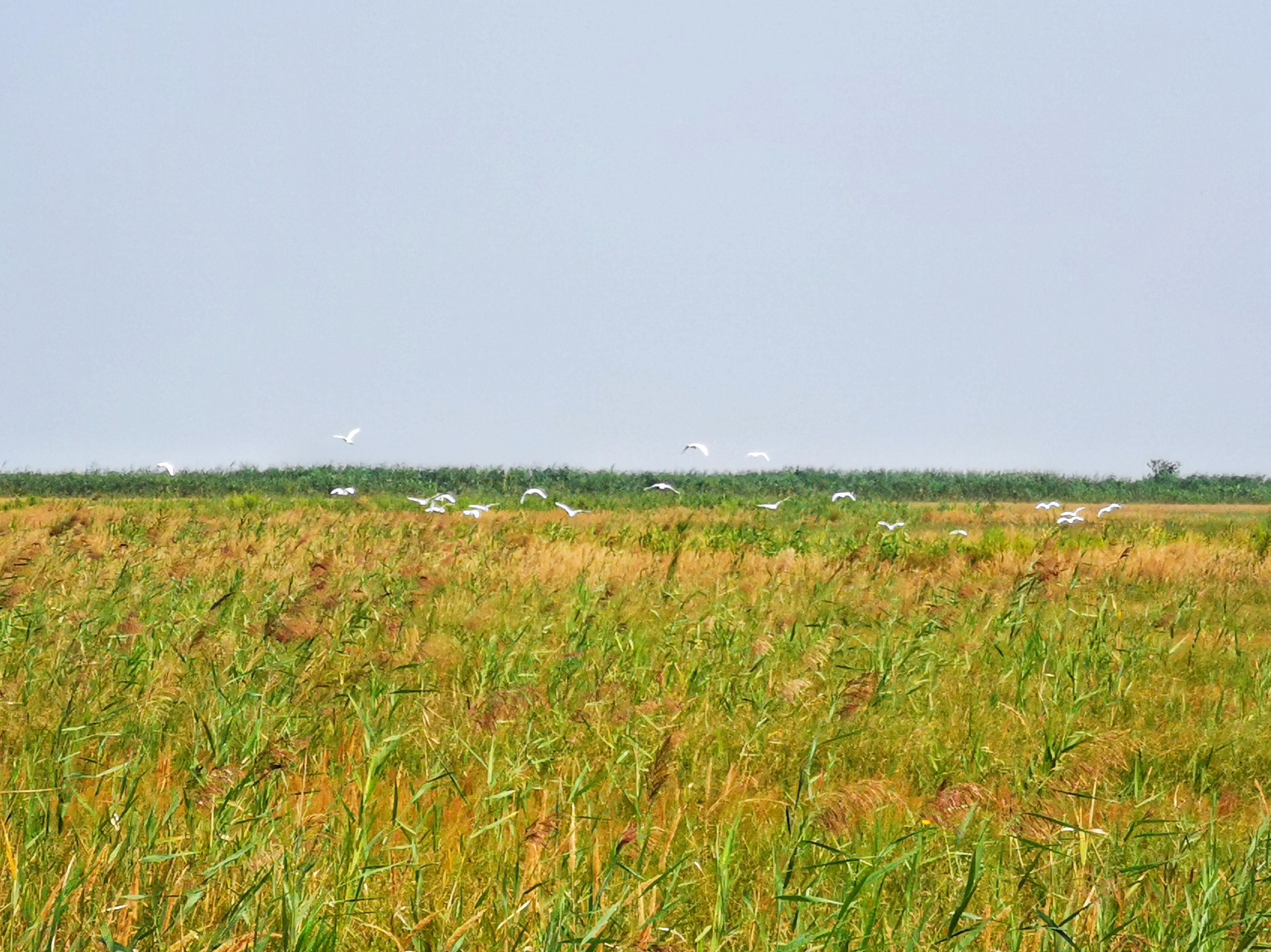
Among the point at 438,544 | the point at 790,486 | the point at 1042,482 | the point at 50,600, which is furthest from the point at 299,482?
the point at 50,600

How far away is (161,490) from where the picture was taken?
1738 inches

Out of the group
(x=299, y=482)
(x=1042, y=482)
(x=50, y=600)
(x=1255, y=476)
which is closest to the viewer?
(x=50, y=600)

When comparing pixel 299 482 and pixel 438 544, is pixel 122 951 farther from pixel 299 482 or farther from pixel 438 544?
pixel 299 482

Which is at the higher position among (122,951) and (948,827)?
(122,951)

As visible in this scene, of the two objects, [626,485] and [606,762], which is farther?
[626,485]

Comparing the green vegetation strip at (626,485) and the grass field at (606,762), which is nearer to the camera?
the grass field at (606,762)

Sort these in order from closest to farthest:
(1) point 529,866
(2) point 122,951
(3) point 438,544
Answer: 1. (2) point 122,951
2. (1) point 529,866
3. (3) point 438,544

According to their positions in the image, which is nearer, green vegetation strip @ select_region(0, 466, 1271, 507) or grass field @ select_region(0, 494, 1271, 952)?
grass field @ select_region(0, 494, 1271, 952)

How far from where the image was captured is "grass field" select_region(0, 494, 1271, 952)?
2727mm

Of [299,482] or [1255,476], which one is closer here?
[299,482]

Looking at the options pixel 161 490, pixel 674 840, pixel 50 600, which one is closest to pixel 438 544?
pixel 50 600

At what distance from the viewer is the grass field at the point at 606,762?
2.73 meters

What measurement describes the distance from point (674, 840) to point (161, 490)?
4429 cm

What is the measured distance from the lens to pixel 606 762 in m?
4.50
